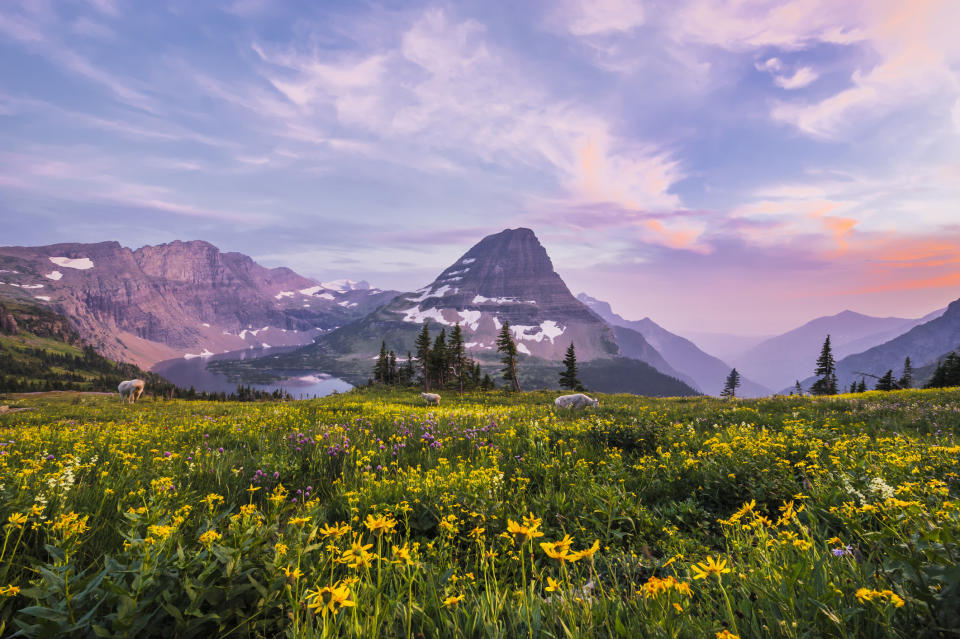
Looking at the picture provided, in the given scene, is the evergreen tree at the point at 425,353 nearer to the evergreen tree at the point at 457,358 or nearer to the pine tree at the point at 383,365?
the evergreen tree at the point at 457,358

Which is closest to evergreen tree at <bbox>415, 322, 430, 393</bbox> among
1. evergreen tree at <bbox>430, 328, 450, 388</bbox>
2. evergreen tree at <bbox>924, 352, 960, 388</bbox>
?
evergreen tree at <bbox>430, 328, 450, 388</bbox>

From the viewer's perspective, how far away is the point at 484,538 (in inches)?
138

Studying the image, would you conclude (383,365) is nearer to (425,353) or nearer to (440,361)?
(425,353)

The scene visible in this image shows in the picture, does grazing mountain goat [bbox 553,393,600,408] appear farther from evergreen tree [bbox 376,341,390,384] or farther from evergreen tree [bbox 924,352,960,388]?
evergreen tree [bbox 924,352,960,388]

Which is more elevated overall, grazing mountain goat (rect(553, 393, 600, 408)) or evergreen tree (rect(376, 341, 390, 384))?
grazing mountain goat (rect(553, 393, 600, 408))

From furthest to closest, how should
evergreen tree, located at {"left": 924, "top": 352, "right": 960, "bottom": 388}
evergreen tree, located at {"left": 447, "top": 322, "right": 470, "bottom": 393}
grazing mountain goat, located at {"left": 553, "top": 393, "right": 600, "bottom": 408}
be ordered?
evergreen tree, located at {"left": 447, "top": 322, "right": 470, "bottom": 393}, evergreen tree, located at {"left": 924, "top": 352, "right": 960, "bottom": 388}, grazing mountain goat, located at {"left": 553, "top": 393, "right": 600, "bottom": 408}

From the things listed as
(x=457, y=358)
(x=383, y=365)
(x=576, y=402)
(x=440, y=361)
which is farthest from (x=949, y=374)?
(x=383, y=365)

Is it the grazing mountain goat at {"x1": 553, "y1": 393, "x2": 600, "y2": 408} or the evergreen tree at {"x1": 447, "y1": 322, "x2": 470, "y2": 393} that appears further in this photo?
the evergreen tree at {"x1": 447, "y1": 322, "x2": 470, "y2": 393}

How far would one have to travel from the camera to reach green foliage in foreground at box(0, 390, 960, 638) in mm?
2088

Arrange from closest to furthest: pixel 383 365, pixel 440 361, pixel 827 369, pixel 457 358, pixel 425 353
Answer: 1. pixel 425 353
2. pixel 440 361
3. pixel 457 358
4. pixel 827 369
5. pixel 383 365

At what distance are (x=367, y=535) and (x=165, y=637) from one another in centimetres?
209

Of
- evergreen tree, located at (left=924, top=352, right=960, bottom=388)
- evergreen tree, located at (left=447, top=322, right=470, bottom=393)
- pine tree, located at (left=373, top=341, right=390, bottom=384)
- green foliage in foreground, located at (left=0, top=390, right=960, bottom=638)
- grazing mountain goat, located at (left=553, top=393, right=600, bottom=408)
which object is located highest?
evergreen tree, located at (left=924, top=352, right=960, bottom=388)

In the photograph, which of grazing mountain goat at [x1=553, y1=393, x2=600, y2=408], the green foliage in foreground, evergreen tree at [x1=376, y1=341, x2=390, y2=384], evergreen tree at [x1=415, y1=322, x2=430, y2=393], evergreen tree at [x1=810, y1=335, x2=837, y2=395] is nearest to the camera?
the green foliage in foreground

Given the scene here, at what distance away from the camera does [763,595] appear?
231cm
